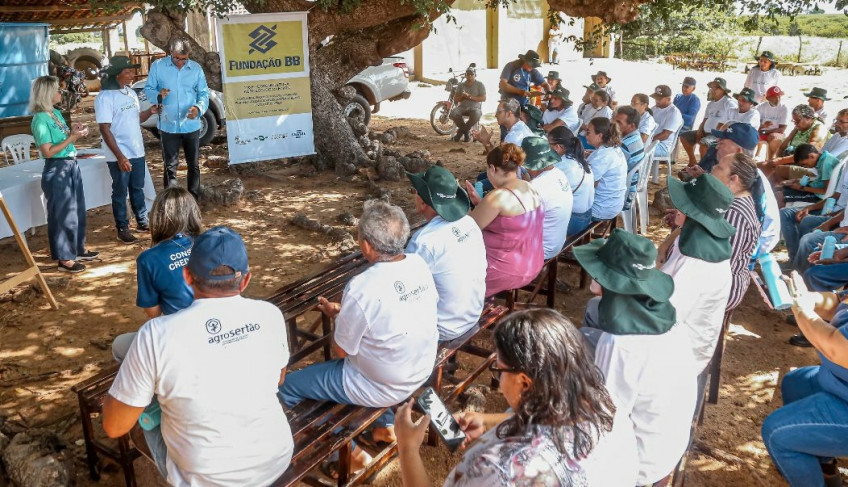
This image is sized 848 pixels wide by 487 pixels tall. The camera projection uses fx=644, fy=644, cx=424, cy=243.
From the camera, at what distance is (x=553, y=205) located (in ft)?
16.0

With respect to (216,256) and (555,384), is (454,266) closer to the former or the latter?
(216,256)

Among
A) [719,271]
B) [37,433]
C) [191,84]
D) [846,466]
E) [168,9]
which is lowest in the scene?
→ [846,466]

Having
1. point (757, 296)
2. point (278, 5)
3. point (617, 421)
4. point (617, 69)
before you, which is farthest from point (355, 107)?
point (617, 69)

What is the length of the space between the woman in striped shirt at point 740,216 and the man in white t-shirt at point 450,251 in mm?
1568

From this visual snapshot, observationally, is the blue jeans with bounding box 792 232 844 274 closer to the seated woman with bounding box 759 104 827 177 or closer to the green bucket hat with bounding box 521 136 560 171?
A: the green bucket hat with bounding box 521 136 560 171

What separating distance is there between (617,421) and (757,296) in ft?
15.3

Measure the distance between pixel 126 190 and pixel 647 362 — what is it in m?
5.82

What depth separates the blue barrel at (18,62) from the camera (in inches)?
455

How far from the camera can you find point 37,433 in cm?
347

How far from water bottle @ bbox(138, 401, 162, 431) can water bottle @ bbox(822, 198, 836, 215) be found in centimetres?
568

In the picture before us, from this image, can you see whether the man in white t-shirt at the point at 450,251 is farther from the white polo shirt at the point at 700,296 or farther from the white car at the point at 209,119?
the white car at the point at 209,119

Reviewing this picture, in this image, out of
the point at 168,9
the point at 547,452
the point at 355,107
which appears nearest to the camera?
the point at 547,452

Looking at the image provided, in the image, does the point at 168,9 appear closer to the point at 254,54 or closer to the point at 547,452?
the point at 254,54

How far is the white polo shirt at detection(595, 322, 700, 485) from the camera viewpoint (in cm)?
235
